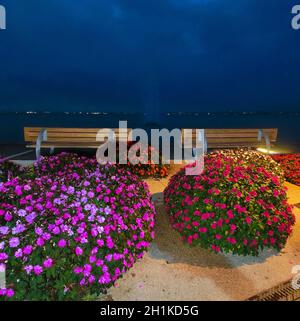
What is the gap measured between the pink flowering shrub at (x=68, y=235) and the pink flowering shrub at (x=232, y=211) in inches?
24.5

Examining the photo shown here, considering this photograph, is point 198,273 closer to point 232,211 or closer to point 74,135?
Result: point 232,211

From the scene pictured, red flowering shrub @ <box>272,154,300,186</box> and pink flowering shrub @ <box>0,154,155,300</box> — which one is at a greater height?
red flowering shrub @ <box>272,154,300,186</box>

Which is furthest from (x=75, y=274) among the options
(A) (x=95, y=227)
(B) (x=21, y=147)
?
(B) (x=21, y=147)

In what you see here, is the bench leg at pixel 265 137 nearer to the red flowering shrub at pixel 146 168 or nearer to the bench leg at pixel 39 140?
the red flowering shrub at pixel 146 168

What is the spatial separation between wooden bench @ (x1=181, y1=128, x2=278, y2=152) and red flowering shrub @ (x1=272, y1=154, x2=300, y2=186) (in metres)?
0.77

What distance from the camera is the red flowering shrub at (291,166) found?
7.42 meters

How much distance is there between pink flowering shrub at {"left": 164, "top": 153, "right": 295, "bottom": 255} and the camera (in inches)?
148

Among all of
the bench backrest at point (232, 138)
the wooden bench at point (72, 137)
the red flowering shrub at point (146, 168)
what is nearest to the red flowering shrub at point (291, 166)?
the bench backrest at point (232, 138)

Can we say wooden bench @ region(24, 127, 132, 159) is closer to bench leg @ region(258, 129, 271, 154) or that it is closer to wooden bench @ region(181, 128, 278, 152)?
wooden bench @ region(181, 128, 278, 152)

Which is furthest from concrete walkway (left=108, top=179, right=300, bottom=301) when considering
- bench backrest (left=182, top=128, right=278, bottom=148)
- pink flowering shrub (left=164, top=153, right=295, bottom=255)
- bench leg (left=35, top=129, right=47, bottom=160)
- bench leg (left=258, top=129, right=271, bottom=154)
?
bench leg (left=35, top=129, right=47, bottom=160)

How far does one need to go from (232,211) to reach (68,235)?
2.14 meters

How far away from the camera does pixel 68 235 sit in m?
2.86
